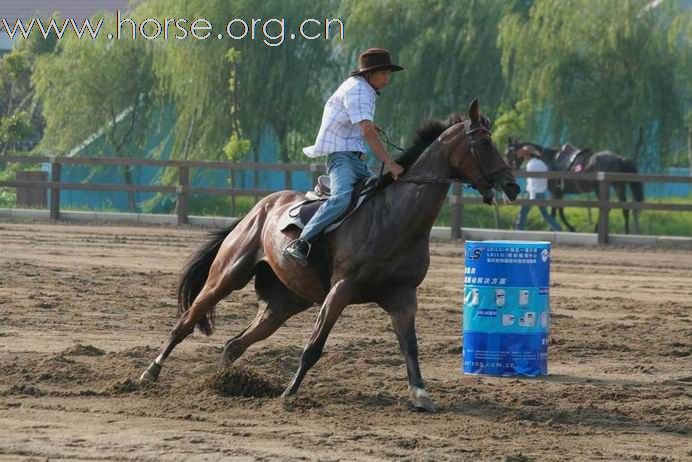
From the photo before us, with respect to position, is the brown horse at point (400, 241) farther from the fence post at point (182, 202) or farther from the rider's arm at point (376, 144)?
the fence post at point (182, 202)

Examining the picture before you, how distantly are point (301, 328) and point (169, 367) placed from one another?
2.62 meters

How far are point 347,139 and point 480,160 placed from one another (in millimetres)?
888

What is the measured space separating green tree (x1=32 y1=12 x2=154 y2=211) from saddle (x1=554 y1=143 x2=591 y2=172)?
12.3 m

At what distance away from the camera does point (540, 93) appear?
104ft

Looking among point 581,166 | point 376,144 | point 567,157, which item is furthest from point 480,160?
point 567,157

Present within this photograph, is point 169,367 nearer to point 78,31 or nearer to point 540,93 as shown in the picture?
point 540,93

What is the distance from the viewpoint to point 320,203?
8.96m

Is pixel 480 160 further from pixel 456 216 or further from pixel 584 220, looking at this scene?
pixel 584 220

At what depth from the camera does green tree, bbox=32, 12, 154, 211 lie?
36031mm

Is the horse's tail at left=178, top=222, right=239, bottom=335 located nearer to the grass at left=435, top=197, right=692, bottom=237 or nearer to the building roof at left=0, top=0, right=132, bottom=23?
the grass at left=435, top=197, right=692, bottom=237

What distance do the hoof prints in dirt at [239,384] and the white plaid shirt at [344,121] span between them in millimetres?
1489

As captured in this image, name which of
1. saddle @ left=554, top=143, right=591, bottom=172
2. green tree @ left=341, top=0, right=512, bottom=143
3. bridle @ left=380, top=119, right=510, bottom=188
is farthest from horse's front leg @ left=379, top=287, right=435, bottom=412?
green tree @ left=341, top=0, right=512, bottom=143

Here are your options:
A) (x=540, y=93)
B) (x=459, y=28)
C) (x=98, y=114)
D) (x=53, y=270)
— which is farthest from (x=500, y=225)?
(x=53, y=270)

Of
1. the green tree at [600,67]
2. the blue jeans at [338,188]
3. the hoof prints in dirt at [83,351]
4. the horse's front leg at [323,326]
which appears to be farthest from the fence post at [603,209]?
the horse's front leg at [323,326]
